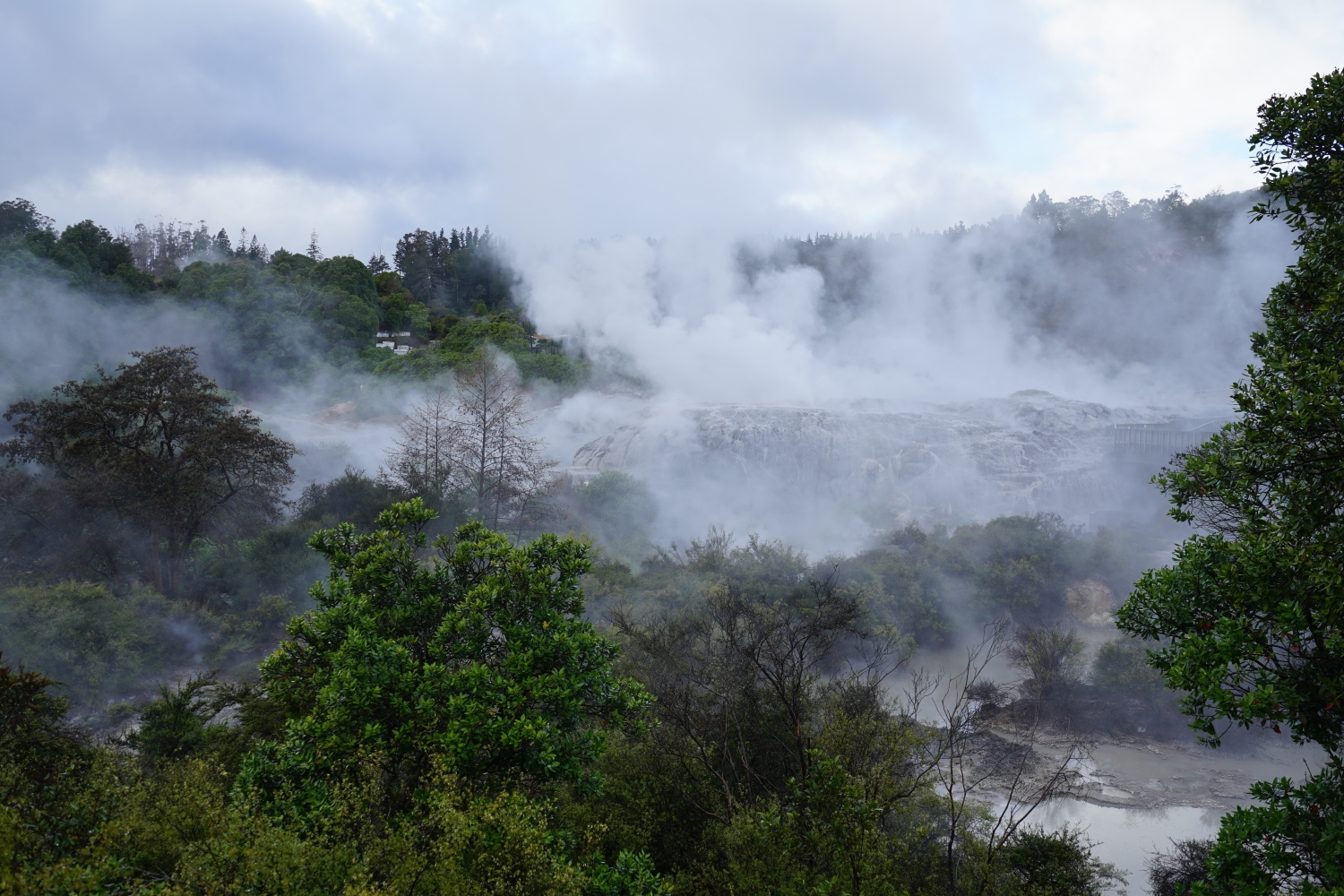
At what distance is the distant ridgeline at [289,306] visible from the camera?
32.4 m

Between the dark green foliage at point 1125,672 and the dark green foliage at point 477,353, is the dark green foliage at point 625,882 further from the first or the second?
the dark green foliage at point 477,353

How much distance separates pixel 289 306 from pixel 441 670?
39024 millimetres

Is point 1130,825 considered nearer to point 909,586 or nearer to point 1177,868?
point 1177,868

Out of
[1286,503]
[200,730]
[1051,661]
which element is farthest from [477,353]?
[1286,503]

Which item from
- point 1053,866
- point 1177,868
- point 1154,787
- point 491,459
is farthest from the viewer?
point 491,459

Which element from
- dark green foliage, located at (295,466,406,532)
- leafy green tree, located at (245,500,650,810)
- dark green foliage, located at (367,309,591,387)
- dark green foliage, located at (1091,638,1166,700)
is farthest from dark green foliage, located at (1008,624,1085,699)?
dark green foliage, located at (367,309,591,387)

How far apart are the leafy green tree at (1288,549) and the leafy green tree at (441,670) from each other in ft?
14.2

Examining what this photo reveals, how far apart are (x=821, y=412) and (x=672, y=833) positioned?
81.3ft

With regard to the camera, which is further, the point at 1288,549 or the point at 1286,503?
the point at 1286,503

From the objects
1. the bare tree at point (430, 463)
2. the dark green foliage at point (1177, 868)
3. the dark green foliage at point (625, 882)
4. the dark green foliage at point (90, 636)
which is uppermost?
the bare tree at point (430, 463)

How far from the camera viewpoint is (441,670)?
228 inches

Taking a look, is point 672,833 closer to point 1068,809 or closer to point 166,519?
point 1068,809

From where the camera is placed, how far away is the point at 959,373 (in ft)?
148

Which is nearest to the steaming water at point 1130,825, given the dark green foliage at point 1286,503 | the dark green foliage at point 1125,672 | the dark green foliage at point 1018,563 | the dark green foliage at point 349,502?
Answer: the dark green foliage at point 1125,672
